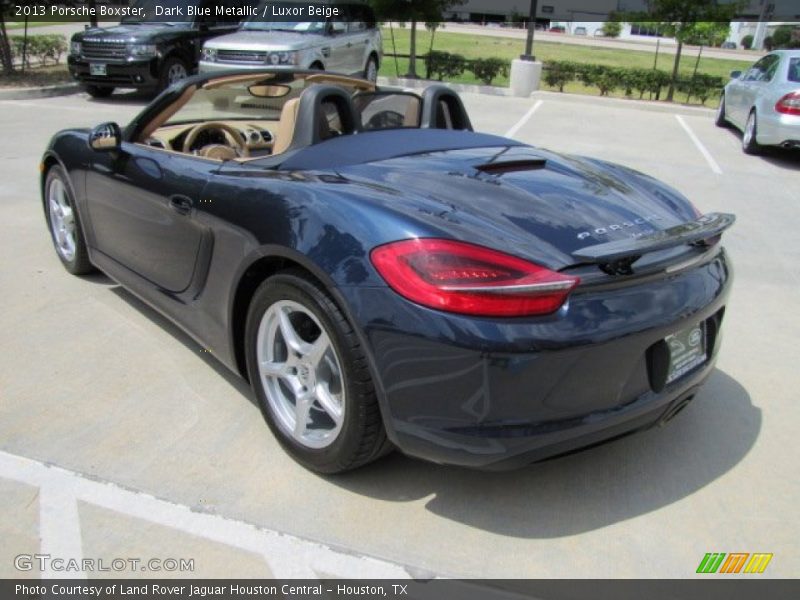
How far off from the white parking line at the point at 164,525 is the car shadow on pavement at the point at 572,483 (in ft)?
1.13

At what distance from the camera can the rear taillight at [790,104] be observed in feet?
29.4

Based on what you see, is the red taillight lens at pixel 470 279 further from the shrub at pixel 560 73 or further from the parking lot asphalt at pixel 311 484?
the shrub at pixel 560 73

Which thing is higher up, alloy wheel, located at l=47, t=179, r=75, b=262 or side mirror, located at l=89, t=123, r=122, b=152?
side mirror, located at l=89, t=123, r=122, b=152

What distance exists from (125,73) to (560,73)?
9.51 metres

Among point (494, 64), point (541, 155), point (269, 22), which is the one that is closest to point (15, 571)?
point (541, 155)

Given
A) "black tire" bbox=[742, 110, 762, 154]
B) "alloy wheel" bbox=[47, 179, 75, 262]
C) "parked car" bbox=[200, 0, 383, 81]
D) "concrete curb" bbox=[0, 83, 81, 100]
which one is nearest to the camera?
"alloy wheel" bbox=[47, 179, 75, 262]

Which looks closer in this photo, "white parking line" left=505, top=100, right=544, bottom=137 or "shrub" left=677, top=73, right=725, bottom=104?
"white parking line" left=505, top=100, right=544, bottom=137

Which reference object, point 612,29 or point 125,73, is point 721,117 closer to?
point 125,73

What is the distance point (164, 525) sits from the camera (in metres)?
2.40

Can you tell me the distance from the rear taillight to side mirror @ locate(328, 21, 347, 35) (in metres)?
7.82

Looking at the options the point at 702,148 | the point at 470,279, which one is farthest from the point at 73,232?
the point at 702,148

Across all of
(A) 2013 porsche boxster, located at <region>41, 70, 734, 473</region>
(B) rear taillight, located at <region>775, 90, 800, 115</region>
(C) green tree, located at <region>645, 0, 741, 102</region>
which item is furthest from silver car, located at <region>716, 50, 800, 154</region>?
(A) 2013 porsche boxster, located at <region>41, 70, 734, 473</region>

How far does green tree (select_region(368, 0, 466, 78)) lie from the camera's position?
55.2ft

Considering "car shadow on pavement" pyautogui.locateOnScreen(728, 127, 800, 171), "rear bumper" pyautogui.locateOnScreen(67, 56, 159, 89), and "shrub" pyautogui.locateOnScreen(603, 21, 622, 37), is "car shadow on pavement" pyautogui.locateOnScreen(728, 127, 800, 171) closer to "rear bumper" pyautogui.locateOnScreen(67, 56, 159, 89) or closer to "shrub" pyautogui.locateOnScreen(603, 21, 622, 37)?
"rear bumper" pyautogui.locateOnScreen(67, 56, 159, 89)
